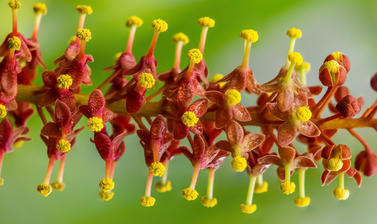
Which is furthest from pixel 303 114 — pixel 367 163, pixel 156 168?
pixel 156 168

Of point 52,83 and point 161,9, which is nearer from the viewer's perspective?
point 52,83

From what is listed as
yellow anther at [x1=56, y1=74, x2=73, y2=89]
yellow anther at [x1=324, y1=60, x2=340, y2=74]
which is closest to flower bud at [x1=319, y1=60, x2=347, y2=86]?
yellow anther at [x1=324, y1=60, x2=340, y2=74]

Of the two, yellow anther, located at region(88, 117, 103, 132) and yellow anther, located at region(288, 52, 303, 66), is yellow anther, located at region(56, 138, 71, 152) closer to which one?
yellow anther, located at region(88, 117, 103, 132)

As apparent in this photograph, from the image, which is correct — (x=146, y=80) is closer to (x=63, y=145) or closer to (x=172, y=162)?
(x=63, y=145)

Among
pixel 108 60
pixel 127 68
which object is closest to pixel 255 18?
pixel 108 60

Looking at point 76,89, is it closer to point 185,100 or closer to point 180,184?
point 185,100

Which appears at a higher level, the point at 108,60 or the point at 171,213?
the point at 108,60

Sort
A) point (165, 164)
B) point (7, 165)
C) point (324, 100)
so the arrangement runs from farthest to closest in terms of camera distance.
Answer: point (7, 165), point (165, 164), point (324, 100)
